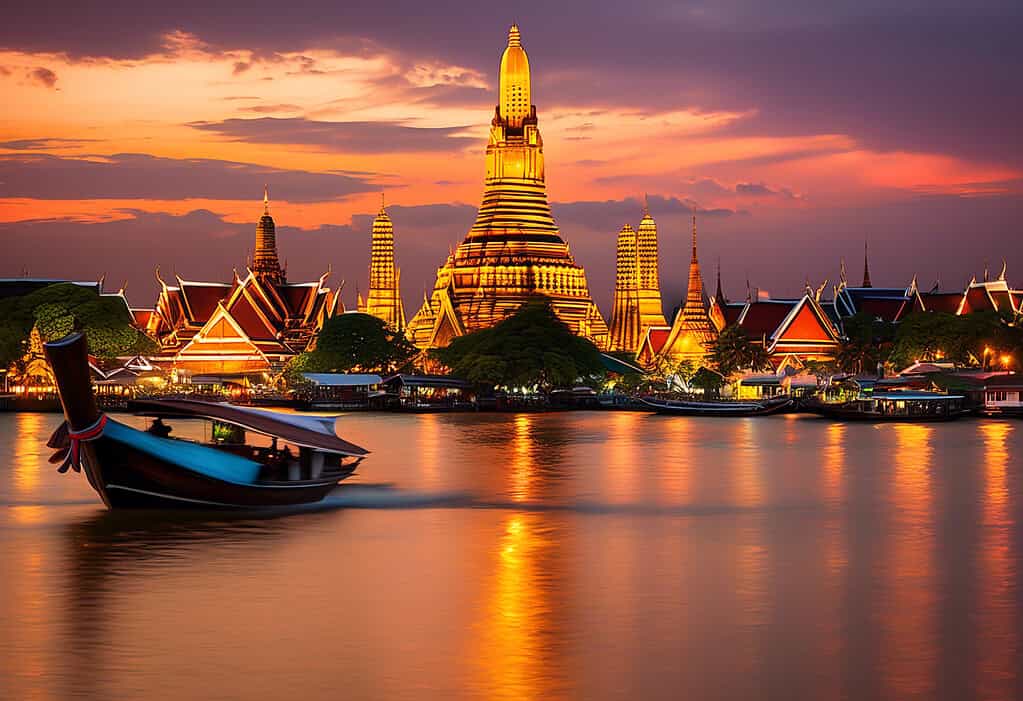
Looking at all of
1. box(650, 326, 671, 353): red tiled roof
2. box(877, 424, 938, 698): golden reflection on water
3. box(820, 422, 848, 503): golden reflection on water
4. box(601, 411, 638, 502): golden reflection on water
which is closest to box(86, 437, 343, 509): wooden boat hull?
box(601, 411, 638, 502): golden reflection on water

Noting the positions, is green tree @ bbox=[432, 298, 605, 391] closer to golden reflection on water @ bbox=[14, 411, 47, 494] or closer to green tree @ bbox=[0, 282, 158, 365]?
green tree @ bbox=[0, 282, 158, 365]

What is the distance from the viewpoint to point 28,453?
47406mm

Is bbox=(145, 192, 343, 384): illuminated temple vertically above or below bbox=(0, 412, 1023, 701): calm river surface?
above

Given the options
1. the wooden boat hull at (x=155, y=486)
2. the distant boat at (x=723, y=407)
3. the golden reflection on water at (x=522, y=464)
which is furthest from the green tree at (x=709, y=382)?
the wooden boat hull at (x=155, y=486)

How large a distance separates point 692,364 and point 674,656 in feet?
294

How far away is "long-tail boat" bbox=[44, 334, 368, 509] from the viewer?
25969mm

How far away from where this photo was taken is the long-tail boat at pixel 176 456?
2597 centimetres

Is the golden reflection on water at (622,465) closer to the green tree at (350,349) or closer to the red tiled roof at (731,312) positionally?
the green tree at (350,349)

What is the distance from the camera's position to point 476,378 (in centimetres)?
8000

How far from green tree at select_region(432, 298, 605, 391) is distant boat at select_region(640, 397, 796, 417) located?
14.1ft

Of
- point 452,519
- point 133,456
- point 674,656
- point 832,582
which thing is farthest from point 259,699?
point 452,519

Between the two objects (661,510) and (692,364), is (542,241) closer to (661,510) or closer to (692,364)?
(692,364)

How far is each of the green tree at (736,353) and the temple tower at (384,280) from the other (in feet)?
87.0

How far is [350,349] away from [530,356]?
13093 mm
